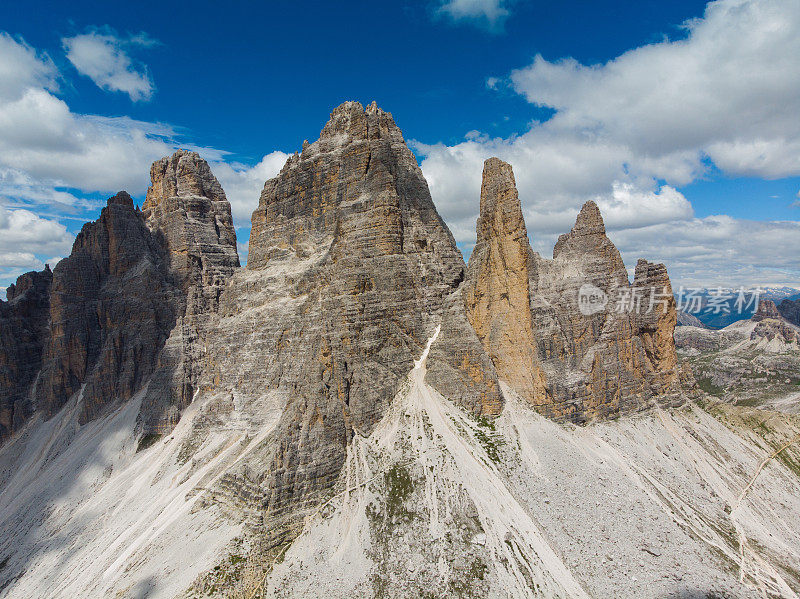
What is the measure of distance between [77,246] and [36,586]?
5498 cm

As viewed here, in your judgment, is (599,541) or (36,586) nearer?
(599,541)

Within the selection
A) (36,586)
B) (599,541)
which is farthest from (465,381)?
(36,586)

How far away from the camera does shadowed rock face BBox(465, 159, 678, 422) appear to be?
46.1m

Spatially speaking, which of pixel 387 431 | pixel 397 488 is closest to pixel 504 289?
pixel 387 431

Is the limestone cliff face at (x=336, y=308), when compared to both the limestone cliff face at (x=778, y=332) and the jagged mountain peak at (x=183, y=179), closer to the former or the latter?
the jagged mountain peak at (x=183, y=179)

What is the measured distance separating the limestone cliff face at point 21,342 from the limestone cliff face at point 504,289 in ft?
246

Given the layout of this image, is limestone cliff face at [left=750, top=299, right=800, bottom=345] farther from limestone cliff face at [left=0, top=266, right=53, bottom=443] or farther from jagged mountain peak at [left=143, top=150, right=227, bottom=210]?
limestone cliff face at [left=0, top=266, right=53, bottom=443]

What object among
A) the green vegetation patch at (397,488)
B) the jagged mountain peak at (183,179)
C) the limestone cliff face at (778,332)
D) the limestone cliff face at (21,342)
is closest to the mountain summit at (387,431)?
the green vegetation patch at (397,488)

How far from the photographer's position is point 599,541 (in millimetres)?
33781

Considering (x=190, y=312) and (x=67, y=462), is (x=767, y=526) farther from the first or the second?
(x=67, y=462)

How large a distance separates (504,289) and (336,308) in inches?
701

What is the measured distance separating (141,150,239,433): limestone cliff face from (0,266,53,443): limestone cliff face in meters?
24.9

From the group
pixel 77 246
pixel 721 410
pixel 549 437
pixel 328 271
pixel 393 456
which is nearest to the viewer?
pixel 393 456

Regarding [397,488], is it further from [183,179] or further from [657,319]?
[183,179]
